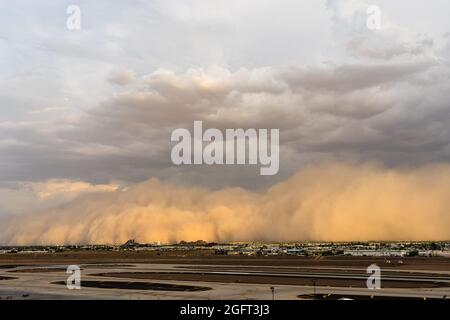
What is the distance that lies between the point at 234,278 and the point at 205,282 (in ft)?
35.5

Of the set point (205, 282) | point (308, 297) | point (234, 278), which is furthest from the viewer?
point (234, 278)

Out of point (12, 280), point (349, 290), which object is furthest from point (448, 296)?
point (12, 280)

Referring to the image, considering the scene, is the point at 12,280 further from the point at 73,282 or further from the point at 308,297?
the point at 308,297
